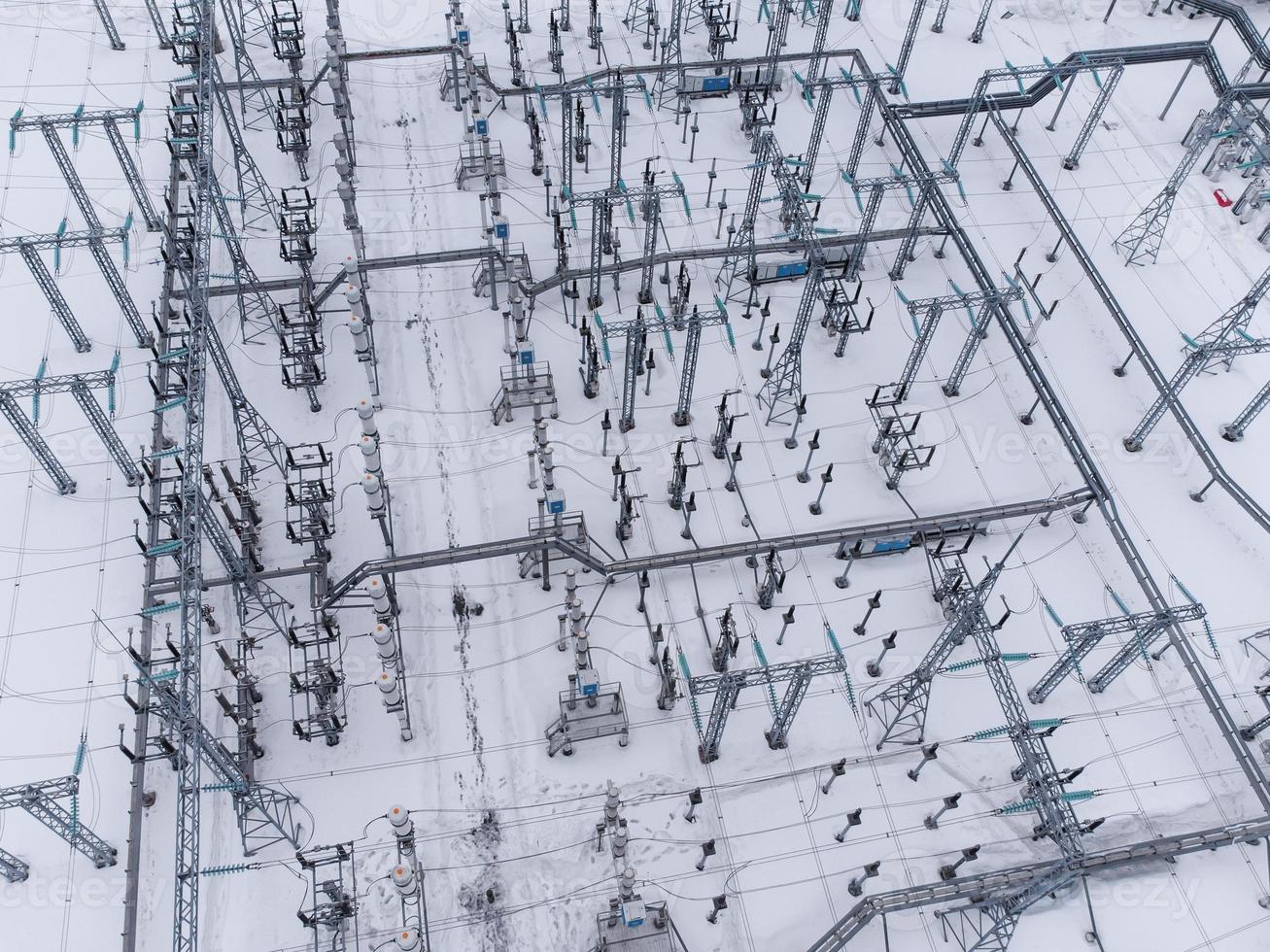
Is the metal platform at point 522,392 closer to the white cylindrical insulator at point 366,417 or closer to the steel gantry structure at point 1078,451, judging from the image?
the white cylindrical insulator at point 366,417

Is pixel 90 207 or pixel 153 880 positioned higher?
pixel 90 207

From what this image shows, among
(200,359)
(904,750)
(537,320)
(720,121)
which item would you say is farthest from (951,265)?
(200,359)

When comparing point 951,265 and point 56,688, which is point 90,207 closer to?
point 56,688

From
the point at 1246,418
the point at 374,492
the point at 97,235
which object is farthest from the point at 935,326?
the point at 97,235

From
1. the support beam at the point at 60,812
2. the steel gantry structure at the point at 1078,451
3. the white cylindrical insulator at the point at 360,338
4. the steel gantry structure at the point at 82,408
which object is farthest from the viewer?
the white cylindrical insulator at the point at 360,338

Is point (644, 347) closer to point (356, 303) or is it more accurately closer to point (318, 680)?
point (356, 303)

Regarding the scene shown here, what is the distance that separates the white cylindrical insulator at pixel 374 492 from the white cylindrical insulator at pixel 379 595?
4.02 meters

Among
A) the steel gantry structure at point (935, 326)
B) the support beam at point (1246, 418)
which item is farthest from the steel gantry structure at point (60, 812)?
the support beam at point (1246, 418)

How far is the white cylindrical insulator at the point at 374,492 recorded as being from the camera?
46.4m

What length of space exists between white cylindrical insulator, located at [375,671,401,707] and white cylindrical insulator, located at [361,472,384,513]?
760cm

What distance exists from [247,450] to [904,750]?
33462 millimetres

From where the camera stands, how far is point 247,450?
52406mm

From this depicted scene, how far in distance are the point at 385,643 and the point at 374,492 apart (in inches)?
283

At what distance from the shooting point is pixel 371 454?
47.5 m
